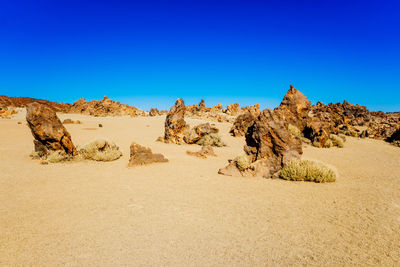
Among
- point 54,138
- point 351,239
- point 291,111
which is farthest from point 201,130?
point 351,239

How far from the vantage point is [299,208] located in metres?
4.59

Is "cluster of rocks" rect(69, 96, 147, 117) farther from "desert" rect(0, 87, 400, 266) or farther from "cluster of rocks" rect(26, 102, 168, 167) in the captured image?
"desert" rect(0, 87, 400, 266)

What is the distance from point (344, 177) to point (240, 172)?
3.30 m

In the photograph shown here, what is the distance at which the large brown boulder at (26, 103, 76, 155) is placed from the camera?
29.4 ft

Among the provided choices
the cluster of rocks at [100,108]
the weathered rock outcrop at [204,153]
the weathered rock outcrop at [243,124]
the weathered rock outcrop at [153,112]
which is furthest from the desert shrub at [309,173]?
the weathered rock outcrop at [153,112]

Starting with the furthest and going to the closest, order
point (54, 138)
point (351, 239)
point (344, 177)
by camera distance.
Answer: point (54, 138) < point (344, 177) < point (351, 239)

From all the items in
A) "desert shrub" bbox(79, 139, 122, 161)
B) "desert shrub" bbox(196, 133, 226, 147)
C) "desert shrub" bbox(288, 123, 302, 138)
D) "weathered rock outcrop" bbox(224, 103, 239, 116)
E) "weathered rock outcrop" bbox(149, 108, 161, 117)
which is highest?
"weathered rock outcrop" bbox(224, 103, 239, 116)

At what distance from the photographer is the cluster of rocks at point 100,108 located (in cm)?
3866

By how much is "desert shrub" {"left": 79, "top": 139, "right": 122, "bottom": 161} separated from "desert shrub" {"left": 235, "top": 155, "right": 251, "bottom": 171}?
5.29 metres

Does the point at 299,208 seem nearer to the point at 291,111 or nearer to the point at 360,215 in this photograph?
the point at 360,215

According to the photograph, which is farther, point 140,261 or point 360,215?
point 360,215

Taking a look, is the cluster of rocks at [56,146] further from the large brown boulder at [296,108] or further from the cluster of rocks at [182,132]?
the large brown boulder at [296,108]

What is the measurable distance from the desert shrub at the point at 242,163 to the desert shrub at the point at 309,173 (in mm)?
1099

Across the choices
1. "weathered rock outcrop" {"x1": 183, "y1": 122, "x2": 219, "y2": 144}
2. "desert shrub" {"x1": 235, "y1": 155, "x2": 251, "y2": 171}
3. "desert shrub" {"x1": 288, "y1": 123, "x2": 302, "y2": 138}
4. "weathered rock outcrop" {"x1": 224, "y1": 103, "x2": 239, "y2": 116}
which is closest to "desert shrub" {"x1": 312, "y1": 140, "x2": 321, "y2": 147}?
"desert shrub" {"x1": 288, "y1": 123, "x2": 302, "y2": 138}
